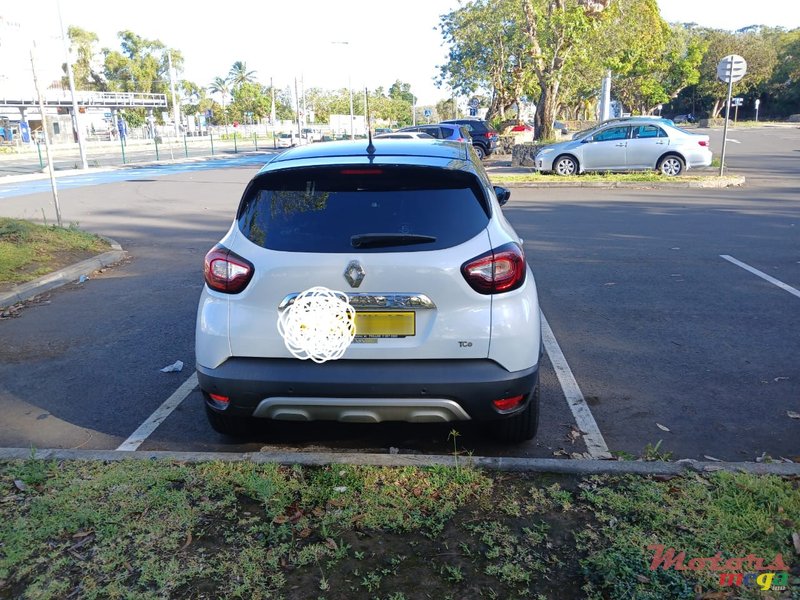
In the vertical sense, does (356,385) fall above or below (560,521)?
above

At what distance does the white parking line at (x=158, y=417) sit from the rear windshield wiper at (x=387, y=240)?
1960 millimetres

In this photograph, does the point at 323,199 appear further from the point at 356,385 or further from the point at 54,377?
the point at 54,377

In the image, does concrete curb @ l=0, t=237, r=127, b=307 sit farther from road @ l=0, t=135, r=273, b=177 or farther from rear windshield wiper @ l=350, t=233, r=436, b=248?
road @ l=0, t=135, r=273, b=177

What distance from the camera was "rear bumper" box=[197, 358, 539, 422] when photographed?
3.52 metres

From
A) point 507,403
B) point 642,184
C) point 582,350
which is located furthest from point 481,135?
Answer: point 507,403

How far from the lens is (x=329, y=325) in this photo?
351 cm

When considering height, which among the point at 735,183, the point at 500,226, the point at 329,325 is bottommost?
the point at 735,183

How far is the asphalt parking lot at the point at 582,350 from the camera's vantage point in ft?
14.1

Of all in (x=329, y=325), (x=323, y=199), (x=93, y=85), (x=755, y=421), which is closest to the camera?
(x=329, y=325)

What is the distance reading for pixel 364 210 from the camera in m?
3.70

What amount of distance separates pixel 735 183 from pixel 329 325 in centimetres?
1752

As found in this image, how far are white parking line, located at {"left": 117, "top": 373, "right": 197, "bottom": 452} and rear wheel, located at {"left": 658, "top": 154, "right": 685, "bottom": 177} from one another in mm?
17428

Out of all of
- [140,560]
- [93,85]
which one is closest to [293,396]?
[140,560]

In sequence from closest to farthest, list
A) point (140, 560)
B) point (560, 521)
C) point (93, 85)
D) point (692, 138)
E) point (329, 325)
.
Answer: point (140, 560) → point (560, 521) → point (329, 325) → point (692, 138) → point (93, 85)
